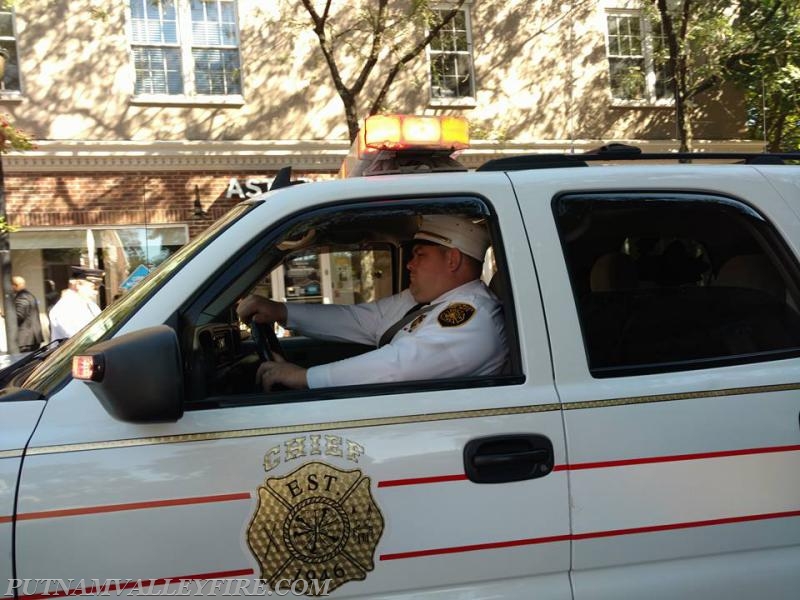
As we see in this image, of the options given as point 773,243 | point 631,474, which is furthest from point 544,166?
point 631,474

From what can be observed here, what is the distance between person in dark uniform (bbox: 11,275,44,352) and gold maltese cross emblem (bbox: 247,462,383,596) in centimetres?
881

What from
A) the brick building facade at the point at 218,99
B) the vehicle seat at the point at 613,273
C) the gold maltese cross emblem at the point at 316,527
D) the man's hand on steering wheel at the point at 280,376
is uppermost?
the brick building facade at the point at 218,99

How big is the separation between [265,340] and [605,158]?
1388mm

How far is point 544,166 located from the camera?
7.22 feet

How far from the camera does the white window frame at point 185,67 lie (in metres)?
11.0

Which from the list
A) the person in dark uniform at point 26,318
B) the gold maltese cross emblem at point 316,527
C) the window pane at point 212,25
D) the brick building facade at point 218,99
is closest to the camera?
the gold maltese cross emblem at point 316,527

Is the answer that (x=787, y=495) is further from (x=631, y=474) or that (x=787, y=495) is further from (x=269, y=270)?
(x=269, y=270)

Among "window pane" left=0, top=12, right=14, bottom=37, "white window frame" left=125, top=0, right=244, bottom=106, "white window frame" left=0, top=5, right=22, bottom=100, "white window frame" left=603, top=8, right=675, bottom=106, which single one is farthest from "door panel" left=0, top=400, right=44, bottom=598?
"white window frame" left=603, top=8, right=675, bottom=106

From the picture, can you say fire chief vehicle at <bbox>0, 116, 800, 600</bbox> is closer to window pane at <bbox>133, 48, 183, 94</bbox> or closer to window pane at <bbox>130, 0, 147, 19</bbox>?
window pane at <bbox>133, 48, 183, 94</bbox>

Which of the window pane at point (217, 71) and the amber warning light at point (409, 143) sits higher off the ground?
the window pane at point (217, 71)

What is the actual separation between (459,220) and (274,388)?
83cm

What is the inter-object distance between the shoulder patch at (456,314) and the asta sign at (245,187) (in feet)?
32.2

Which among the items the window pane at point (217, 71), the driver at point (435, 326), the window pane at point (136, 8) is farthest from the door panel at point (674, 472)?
the window pane at point (136, 8)

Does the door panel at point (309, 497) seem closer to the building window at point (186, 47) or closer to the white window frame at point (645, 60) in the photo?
the building window at point (186, 47)
